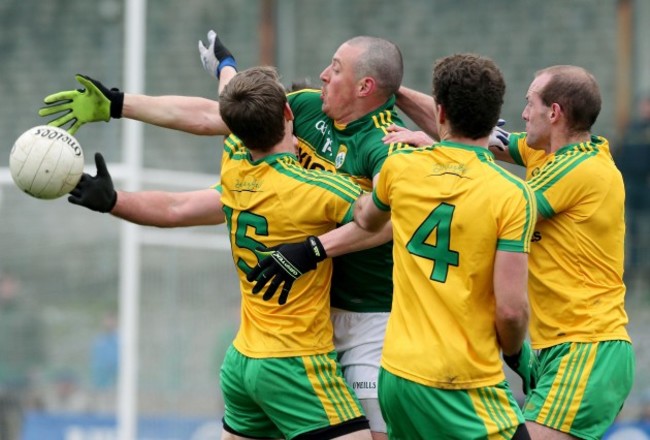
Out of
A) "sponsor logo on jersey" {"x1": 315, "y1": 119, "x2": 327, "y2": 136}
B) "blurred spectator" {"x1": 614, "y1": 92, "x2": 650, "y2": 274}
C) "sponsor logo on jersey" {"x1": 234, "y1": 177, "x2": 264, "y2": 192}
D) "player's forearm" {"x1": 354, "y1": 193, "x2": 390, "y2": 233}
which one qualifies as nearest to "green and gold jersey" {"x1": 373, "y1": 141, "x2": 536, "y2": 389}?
"player's forearm" {"x1": 354, "y1": 193, "x2": 390, "y2": 233}

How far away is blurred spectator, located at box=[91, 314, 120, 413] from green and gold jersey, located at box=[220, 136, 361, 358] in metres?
6.83

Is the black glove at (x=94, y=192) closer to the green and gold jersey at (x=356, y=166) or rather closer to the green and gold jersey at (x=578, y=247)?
the green and gold jersey at (x=356, y=166)

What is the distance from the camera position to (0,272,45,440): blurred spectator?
492 inches

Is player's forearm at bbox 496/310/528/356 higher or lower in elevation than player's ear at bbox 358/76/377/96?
lower

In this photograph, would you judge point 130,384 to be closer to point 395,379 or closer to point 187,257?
point 187,257

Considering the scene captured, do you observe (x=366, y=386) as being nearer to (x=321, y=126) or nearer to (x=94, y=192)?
(x=321, y=126)

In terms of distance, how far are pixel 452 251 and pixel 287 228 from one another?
0.94m

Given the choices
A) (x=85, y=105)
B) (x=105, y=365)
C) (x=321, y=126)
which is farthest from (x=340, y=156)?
(x=105, y=365)

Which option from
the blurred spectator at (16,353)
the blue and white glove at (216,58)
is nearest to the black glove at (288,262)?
the blue and white glove at (216,58)

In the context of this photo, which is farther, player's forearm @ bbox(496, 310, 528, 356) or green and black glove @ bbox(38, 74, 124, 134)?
green and black glove @ bbox(38, 74, 124, 134)

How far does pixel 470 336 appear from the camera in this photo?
16.8 feet

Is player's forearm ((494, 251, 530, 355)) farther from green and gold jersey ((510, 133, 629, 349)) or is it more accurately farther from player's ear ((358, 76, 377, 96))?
player's ear ((358, 76, 377, 96))

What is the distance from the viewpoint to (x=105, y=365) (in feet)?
41.6

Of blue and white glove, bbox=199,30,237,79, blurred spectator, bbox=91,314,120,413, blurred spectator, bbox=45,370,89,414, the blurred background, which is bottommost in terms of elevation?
blurred spectator, bbox=45,370,89,414
